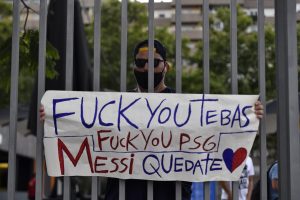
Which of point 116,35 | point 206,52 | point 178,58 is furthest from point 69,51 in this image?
point 116,35

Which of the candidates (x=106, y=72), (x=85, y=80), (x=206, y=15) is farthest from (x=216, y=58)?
(x=206, y=15)

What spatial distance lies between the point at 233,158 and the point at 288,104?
1.33ft

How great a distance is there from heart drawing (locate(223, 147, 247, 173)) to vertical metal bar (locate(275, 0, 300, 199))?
0.72 feet

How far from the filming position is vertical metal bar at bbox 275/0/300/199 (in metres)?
2.88

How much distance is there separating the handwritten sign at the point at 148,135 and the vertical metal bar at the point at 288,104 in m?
0.17

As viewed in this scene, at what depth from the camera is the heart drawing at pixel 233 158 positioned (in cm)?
289

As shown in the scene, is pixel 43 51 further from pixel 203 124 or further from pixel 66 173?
pixel 203 124

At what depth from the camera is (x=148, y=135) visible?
288 centimetres

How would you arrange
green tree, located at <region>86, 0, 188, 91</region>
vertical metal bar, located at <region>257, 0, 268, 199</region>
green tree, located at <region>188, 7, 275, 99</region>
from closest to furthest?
1. vertical metal bar, located at <region>257, 0, 268, 199</region>
2. green tree, located at <region>188, 7, 275, 99</region>
3. green tree, located at <region>86, 0, 188, 91</region>

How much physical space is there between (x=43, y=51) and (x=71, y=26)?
0.66 feet

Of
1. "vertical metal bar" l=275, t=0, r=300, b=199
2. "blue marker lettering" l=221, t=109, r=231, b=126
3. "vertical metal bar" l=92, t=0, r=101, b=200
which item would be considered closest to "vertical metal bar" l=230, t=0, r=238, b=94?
"blue marker lettering" l=221, t=109, r=231, b=126

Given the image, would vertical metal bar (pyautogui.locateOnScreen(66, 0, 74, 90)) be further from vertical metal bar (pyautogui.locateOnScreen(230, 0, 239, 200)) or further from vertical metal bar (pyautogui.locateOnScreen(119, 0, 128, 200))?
vertical metal bar (pyautogui.locateOnScreen(230, 0, 239, 200))

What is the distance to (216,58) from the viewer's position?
16531 mm

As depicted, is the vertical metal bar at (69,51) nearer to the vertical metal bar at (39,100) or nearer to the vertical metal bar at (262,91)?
the vertical metal bar at (39,100)
